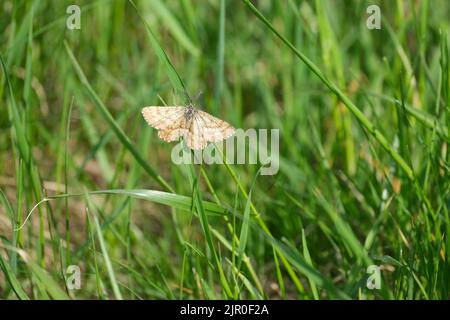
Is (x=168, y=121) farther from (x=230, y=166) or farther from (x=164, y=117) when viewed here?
(x=230, y=166)

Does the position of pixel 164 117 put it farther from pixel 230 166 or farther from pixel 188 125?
pixel 230 166

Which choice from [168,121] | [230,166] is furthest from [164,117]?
[230,166]

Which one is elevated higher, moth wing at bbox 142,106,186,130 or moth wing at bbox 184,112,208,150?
moth wing at bbox 142,106,186,130

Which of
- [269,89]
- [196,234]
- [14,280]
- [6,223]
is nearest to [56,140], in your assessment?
[6,223]
